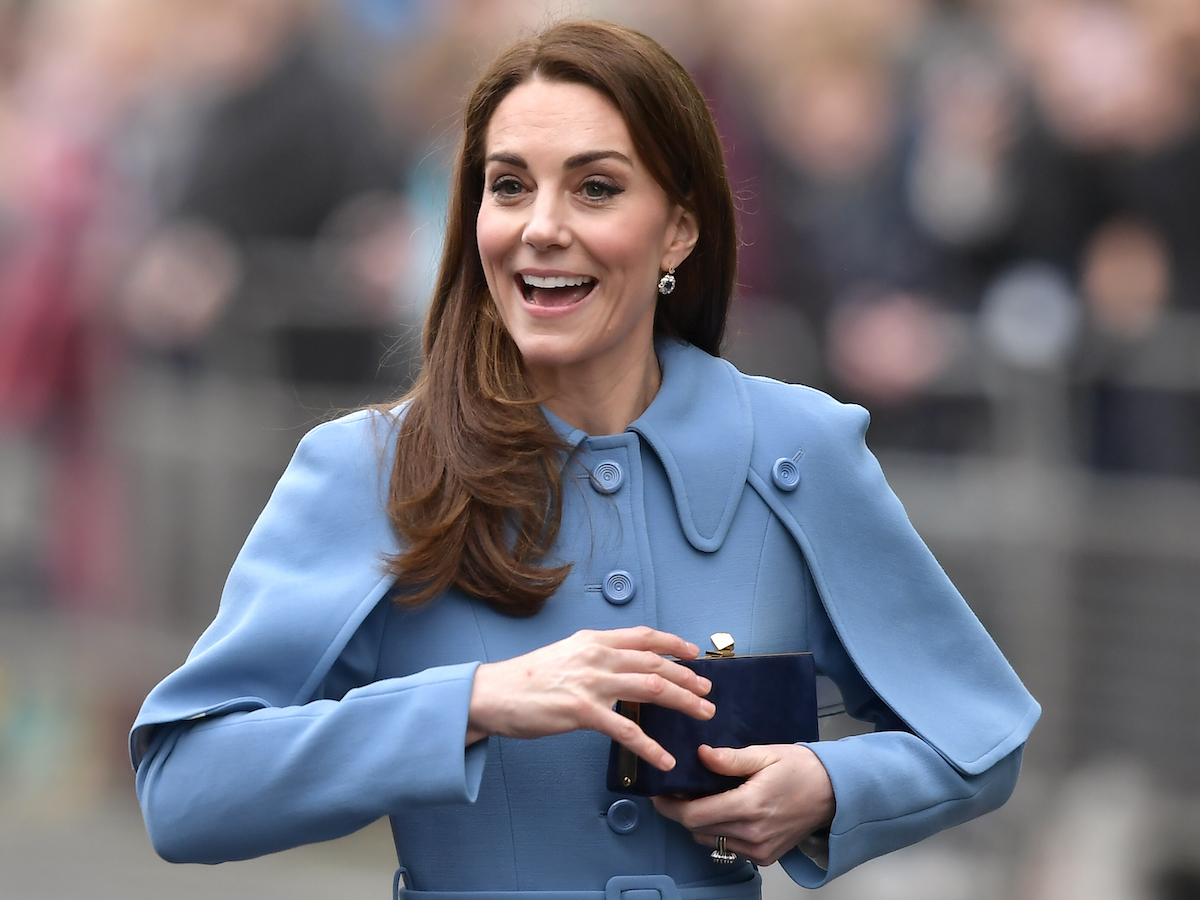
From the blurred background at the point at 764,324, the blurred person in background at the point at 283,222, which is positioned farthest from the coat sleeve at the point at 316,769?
the blurred person in background at the point at 283,222

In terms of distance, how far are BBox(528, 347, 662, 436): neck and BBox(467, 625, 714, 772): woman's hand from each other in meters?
0.49

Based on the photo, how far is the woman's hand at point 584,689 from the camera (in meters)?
2.49

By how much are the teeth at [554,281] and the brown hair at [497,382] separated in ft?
0.42

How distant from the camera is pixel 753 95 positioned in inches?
265

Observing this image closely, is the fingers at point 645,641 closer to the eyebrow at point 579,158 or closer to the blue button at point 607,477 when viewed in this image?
the blue button at point 607,477

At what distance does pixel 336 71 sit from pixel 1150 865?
156 inches

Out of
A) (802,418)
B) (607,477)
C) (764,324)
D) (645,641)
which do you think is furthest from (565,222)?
(764,324)

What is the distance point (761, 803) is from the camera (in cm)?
267

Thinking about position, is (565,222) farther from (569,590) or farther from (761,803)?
(761,803)

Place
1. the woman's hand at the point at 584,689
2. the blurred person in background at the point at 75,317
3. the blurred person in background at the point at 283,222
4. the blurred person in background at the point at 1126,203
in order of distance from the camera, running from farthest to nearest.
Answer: the blurred person in background at the point at 75,317
the blurred person in background at the point at 283,222
the blurred person in background at the point at 1126,203
the woman's hand at the point at 584,689

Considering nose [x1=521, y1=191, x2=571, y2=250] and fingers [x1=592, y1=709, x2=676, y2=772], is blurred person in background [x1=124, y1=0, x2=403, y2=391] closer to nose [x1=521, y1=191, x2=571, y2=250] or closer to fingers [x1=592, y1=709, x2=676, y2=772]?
nose [x1=521, y1=191, x2=571, y2=250]

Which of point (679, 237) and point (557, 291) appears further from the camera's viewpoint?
point (679, 237)

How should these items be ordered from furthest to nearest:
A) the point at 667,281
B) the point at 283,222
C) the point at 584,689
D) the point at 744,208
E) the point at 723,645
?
the point at 283,222 → the point at 744,208 → the point at 667,281 → the point at 723,645 → the point at 584,689

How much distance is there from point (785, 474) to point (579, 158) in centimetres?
57
